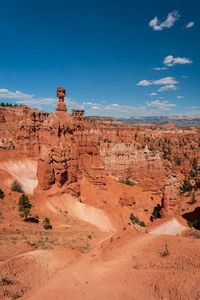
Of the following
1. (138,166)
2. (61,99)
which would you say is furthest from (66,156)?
(138,166)

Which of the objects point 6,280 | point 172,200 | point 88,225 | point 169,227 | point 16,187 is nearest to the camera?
point 6,280

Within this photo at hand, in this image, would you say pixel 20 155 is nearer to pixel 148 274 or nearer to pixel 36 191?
pixel 36 191

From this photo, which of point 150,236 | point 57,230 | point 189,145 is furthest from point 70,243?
point 189,145

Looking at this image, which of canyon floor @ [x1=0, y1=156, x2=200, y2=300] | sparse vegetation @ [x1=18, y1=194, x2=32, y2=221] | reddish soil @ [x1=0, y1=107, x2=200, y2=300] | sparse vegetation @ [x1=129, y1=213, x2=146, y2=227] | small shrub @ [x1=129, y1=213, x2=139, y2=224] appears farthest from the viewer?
small shrub @ [x1=129, y1=213, x2=139, y2=224]

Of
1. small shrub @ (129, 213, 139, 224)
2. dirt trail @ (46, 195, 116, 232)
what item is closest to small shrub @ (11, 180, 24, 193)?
dirt trail @ (46, 195, 116, 232)

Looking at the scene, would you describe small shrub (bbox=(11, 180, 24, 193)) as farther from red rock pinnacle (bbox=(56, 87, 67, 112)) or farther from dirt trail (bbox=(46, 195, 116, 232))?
red rock pinnacle (bbox=(56, 87, 67, 112))

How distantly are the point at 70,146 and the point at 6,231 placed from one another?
1399 centimetres

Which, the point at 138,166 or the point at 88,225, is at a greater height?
the point at 138,166

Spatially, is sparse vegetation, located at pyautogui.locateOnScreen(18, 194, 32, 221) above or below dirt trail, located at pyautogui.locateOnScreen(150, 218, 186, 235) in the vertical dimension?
above

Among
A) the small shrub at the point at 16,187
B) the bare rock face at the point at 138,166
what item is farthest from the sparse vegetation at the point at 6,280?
the bare rock face at the point at 138,166

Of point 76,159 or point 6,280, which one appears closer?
point 6,280

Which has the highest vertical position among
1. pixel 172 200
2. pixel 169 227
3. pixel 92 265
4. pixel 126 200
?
pixel 92 265

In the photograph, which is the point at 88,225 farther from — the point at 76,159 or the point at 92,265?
the point at 92,265

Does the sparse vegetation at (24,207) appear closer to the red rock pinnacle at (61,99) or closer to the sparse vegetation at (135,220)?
the red rock pinnacle at (61,99)
